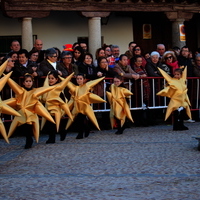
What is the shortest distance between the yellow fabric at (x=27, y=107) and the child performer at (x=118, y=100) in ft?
6.78

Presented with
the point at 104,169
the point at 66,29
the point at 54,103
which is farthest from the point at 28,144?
the point at 66,29

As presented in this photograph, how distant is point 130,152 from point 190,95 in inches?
199

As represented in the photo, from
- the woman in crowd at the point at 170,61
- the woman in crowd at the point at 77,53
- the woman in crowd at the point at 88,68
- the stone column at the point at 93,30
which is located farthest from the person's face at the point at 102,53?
the stone column at the point at 93,30

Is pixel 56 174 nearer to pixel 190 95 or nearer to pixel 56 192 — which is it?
pixel 56 192

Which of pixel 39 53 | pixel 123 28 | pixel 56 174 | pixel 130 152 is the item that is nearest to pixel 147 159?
pixel 130 152

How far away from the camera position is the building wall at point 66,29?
19375 mm

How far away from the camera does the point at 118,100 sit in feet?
38.2

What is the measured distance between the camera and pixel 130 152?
28.5 ft

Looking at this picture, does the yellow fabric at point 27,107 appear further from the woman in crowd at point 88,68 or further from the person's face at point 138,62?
the person's face at point 138,62

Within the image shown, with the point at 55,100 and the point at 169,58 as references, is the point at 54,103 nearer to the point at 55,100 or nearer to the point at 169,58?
the point at 55,100

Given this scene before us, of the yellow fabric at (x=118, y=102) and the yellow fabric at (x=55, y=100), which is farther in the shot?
the yellow fabric at (x=118, y=102)

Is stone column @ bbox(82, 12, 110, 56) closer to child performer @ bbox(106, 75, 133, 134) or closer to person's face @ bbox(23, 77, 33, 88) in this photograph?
child performer @ bbox(106, 75, 133, 134)

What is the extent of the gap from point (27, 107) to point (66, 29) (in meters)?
10.8

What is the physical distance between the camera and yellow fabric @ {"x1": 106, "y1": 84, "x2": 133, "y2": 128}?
38.1 ft
